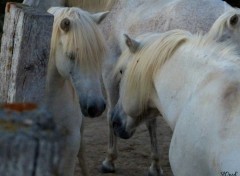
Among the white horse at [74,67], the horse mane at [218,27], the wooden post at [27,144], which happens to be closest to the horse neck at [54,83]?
the white horse at [74,67]

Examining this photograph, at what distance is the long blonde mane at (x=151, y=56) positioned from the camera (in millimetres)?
2484

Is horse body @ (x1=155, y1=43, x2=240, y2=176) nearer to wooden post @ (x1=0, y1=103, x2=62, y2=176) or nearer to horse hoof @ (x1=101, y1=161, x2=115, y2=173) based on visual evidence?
wooden post @ (x1=0, y1=103, x2=62, y2=176)

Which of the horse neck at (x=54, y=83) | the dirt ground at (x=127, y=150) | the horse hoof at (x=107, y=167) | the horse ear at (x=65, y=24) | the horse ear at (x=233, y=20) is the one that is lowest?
the dirt ground at (x=127, y=150)

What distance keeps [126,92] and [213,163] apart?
0.89 meters

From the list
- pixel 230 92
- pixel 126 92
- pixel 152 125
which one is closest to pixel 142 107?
pixel 126 92

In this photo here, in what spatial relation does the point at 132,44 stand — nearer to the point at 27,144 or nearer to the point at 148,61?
the point at 148,61

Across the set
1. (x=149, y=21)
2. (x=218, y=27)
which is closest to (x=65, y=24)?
(x=218, y=27)

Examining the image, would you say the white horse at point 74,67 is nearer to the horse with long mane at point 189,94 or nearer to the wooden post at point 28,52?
the horse with long mane at point 189,94

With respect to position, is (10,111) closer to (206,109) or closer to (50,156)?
(50,156)

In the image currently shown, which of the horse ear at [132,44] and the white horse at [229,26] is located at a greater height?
the white horse at [229,26]

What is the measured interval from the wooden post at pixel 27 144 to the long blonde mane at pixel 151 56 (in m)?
1.56

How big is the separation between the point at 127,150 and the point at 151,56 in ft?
8.05

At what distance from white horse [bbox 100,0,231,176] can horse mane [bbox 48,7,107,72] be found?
2.35 ft

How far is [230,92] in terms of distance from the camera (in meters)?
2.08
